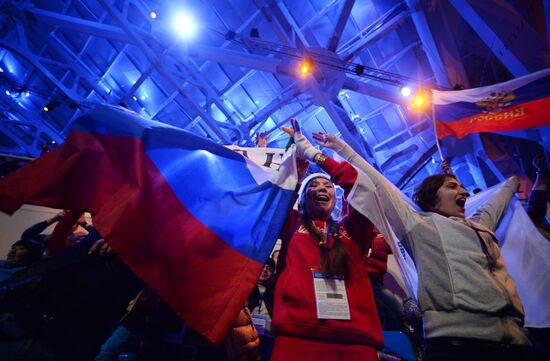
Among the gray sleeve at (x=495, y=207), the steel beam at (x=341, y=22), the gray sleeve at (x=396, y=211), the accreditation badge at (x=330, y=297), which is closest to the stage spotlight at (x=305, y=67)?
the steel beam at (x=341, y=22)

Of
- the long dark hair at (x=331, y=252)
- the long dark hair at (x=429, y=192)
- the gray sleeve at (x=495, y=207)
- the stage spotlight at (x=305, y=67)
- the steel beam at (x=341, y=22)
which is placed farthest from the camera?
the stage spotlight at (x=305, y=67)

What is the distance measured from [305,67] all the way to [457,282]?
550 cm

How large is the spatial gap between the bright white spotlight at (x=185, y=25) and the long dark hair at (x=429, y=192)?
623 centimetres

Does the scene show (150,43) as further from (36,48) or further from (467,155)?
(467,155)

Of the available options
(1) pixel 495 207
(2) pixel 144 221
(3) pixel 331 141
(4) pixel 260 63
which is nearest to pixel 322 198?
(3) pixel 331 141

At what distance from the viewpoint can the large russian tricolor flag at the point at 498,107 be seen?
148 inches

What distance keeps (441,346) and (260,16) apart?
772cm

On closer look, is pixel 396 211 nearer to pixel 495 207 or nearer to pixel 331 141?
pixel 331 141

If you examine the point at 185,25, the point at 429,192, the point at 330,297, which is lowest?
the point at 330,297

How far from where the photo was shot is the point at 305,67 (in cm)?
594

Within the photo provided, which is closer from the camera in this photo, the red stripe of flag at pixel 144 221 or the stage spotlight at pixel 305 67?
the red stripe of flag at pixel 144 221

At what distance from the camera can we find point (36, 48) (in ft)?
28.0

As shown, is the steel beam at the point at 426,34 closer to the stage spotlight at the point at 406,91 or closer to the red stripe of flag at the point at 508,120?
the stage spotlight at the point at 406,91

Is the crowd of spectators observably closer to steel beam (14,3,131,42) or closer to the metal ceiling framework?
the metal ceiling framework
